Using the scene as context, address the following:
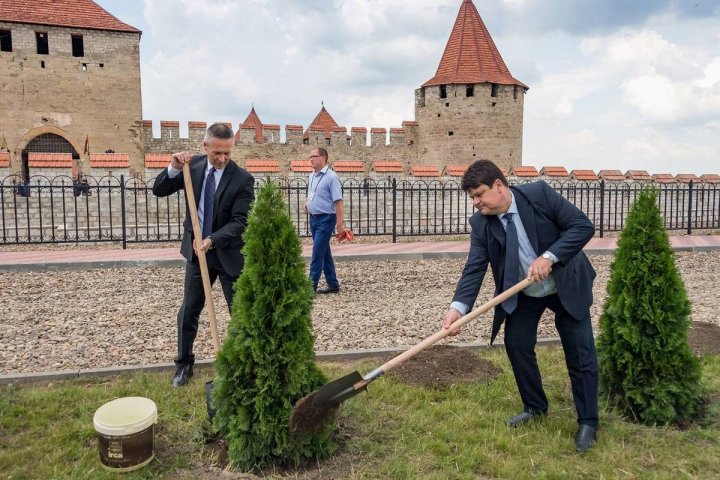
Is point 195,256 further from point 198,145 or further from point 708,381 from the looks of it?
point 198,145

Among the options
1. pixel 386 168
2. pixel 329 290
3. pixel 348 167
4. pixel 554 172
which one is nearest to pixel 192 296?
pixel 329 290

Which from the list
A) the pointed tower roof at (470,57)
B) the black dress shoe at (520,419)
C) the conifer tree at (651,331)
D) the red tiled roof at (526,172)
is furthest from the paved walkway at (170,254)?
the pointed tower roof at (470,57)

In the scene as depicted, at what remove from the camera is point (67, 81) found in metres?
24.1

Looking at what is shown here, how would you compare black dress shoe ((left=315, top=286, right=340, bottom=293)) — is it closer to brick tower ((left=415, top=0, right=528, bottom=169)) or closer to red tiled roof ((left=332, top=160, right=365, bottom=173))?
red tiled roof ((left=332, top=160, right=365, bottom=173))

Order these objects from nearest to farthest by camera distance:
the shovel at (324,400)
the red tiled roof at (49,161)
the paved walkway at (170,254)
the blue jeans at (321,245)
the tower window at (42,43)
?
the shovel at (324,400), the blue jeans at (321,245), the paved walkway at (170,254), the red tiled roof at (49,161), the tower window at (42,43)

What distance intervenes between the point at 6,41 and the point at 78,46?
2.72 metres

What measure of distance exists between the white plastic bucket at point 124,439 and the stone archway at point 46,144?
23137 millimetres

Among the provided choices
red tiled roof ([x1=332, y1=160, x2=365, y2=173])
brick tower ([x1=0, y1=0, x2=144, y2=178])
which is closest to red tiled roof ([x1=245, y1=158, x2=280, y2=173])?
red tiled roof ([x1=332, y1=160, x2=365, y2=173])

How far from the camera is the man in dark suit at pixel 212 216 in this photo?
4.05m

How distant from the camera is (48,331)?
5.85 m

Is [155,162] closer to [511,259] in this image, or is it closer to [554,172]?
[554,172]

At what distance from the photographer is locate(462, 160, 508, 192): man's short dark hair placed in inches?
125

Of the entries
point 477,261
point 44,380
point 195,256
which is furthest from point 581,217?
point 44,380

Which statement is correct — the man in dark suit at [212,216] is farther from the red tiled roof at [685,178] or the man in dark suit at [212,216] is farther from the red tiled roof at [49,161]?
the red tiled roof at [685,178]
